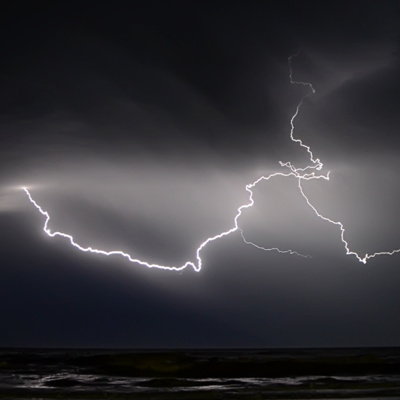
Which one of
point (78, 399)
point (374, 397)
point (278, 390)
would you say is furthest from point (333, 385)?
point (78, 399)

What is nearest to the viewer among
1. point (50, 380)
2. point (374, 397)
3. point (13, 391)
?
point (374, 397)

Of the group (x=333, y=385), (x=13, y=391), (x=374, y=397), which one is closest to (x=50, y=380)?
(x=13, y=391)

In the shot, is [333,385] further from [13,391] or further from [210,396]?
[13,391]

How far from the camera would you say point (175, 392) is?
14.8m

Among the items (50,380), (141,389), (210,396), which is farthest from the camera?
(50,380)

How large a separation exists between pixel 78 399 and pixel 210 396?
3.17 m

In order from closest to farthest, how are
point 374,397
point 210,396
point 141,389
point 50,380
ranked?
point 374,397
point 210,396
point 141,389
point 50,380

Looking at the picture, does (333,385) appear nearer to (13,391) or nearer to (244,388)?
(244,388)

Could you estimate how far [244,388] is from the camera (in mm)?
15898

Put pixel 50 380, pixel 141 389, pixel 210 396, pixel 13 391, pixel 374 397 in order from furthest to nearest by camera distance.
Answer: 1. pixel 50 380
2. pixel 141 389
3. pixel 13 391
4. pixel 210 396
5. pixel 374 397

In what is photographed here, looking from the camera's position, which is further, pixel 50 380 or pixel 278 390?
pixel 50 380

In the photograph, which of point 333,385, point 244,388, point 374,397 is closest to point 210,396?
point 244,388

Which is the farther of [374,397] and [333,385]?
[333,385]

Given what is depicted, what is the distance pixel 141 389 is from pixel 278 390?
392 cm
